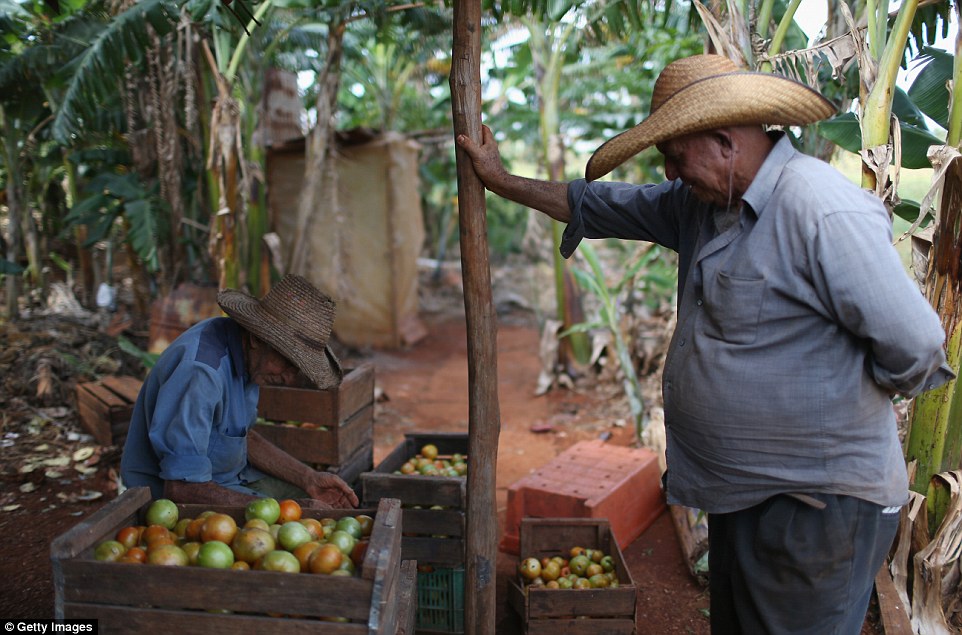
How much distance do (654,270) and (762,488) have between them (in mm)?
5817

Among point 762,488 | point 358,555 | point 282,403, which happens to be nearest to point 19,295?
point 282,403

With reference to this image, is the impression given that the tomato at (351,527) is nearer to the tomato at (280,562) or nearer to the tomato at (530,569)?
the tomato at (280,562)

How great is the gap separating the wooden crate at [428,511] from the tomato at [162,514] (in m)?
1.11

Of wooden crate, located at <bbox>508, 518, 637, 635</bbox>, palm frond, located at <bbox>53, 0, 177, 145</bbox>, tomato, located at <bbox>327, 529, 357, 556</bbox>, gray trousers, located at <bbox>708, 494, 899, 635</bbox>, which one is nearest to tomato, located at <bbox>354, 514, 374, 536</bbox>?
tomato, located at <bbox>327, 529, 357, 556</bbox>

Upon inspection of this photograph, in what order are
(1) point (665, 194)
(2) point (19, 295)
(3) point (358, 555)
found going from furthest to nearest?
1. (2) point (19, 295)
2. (1) point (665, 194)
3. (3) point (358, 555)

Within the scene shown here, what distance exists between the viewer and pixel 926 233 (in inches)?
129

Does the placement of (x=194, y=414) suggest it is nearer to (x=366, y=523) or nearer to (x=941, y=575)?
(x=366, y=523)

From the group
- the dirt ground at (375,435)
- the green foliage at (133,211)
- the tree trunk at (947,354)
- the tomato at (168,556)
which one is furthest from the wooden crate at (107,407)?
the tree trunk at (947,354)

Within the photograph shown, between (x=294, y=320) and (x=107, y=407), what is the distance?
2.87 m

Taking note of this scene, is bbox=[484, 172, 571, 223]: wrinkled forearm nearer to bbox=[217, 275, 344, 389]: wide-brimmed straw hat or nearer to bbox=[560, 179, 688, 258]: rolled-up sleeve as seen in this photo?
bbox=[560, 179, 688, 258]: rolled-up sleeve

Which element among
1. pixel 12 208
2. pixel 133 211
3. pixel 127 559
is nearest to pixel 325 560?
pixel 127 559

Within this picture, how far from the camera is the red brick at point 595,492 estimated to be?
420cm

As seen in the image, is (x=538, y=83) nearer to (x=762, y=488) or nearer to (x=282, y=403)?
(x=282, y=403)

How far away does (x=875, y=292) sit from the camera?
1.77m
